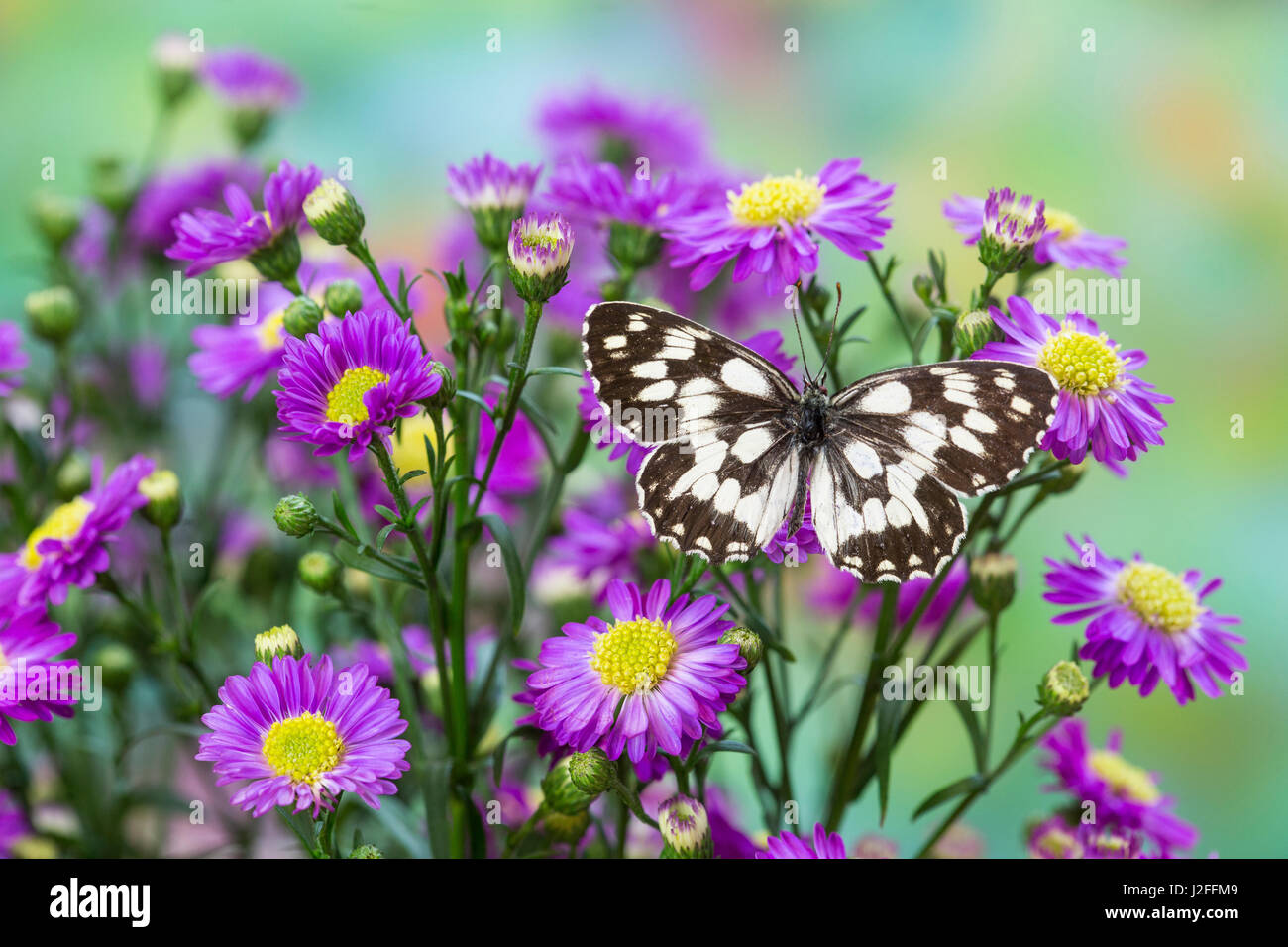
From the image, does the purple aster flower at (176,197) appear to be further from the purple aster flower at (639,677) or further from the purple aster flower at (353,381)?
the purple aster flower at (639,677)

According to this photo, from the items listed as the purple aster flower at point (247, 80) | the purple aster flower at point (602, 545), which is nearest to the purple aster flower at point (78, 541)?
the purple aster flower at point (602, 545)

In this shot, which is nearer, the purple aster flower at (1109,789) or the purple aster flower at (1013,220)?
the purple aster flower at (1013,220)

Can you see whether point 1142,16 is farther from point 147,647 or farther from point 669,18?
point 147,647

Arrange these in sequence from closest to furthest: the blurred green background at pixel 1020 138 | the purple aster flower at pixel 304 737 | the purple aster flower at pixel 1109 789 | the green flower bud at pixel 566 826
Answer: the purple aster flower at pixel 304 737 < the green flower bud at pixel 566 826 < the purple aster flower at pixel 1109 789 < the blurred green background at pixel 1020 138

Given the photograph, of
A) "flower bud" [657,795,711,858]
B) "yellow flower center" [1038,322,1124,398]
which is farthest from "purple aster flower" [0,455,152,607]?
"yellow flower center" [1038,322,1124,398]

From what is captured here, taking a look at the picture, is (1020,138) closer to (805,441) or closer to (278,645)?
(805,441)

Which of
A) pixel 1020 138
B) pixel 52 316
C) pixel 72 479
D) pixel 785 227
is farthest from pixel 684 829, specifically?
pixel 1020 138

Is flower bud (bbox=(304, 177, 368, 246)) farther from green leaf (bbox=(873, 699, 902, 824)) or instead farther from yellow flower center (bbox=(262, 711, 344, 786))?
green leaf (bbox=(873, 699, 902, 824))
